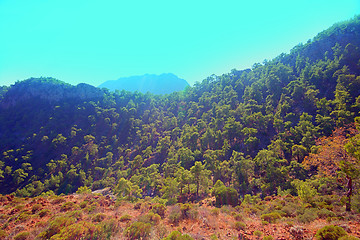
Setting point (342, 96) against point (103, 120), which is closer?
point (342, 96)

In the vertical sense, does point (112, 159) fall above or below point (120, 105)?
below

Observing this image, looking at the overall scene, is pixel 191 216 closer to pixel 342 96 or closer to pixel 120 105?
pixel 342 96

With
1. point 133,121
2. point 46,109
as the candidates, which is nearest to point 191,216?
point 133,121

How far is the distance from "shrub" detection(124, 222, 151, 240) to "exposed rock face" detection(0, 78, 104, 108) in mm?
111424

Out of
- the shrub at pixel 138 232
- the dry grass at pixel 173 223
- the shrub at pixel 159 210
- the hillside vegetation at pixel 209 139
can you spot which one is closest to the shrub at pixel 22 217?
the dry grass at pixel 173 223

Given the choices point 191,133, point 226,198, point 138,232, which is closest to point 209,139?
point 191,133

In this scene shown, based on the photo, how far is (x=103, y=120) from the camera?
85.8 m

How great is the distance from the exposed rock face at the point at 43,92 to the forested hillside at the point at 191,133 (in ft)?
2.12

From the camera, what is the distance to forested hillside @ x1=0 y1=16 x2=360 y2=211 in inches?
1198

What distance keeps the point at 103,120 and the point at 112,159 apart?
104 feet

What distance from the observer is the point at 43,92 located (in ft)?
311

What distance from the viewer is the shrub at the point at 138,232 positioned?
9.53 meters

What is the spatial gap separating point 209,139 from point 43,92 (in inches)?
4601

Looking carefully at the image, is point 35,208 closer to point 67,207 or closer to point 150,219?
point 67,207
